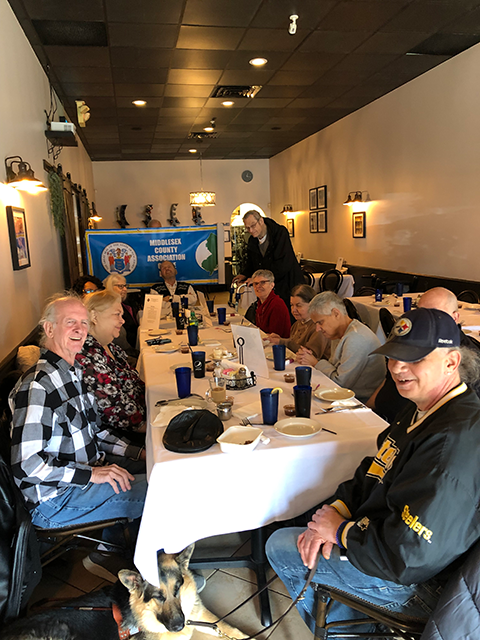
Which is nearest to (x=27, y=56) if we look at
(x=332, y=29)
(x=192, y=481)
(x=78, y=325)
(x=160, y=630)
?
(x=332, y=29)

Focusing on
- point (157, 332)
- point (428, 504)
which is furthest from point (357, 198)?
point (428, 504)

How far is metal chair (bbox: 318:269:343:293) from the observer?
6820 mm

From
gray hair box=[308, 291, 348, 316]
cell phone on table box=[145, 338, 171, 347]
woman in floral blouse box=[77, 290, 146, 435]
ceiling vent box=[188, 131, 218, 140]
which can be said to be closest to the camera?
woman in floral blouse box=[77, 290, 146, 435]

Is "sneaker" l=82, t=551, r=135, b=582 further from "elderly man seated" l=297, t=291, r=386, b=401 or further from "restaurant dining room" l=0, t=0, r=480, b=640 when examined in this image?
"elderly man seated" l=297, t=291, r=386, b=401

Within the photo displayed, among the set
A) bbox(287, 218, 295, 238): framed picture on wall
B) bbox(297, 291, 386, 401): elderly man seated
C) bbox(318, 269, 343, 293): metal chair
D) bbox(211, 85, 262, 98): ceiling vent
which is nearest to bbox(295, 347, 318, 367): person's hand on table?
bbox(297, 291, 386, 401): elderly man seated

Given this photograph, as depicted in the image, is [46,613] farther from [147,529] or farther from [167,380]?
[167,380]

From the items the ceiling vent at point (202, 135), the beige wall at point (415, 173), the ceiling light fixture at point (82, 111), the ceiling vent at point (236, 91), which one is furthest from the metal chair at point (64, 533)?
the ceiling vent at point (202, 135)

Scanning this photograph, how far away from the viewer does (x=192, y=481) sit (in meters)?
1.59

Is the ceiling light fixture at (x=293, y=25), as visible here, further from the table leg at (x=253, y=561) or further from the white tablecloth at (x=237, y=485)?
the table leg at (x=253, y=561)

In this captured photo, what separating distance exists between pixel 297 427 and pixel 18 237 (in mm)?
2625

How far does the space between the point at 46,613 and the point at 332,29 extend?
485 centimetres

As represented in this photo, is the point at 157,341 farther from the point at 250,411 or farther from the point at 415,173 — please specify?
the point at 415,173

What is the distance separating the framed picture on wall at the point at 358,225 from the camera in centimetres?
749

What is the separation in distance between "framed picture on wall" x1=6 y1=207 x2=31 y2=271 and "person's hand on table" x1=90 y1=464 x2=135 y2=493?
1967 mm
